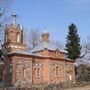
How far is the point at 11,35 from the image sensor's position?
153 feet

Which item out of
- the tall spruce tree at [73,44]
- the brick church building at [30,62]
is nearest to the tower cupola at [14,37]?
the brick church building at [30,62]

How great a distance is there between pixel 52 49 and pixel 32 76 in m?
7.18

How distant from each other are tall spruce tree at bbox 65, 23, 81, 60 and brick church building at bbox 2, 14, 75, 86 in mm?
4357

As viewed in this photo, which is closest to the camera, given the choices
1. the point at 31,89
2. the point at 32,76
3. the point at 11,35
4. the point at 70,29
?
the point at 31,89

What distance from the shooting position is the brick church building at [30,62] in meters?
41.2

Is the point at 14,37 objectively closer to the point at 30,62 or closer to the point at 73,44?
the point at 30,62

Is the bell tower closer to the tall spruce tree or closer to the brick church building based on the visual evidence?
the brick church building

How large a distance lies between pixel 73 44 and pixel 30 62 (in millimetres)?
16823

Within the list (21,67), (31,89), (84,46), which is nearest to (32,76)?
(21,67)

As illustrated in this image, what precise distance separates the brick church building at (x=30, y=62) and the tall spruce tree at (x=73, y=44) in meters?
4.36

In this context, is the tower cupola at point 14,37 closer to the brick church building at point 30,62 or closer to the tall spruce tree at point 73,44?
the brick church building at point 30,62

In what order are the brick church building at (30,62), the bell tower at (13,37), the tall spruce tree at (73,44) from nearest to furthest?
the brick church building at (30,62), the bell tower at (13,37), the tall spruce tree at (73,44)

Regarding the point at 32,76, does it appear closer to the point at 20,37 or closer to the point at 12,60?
the point at 12,60

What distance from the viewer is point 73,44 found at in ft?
187
